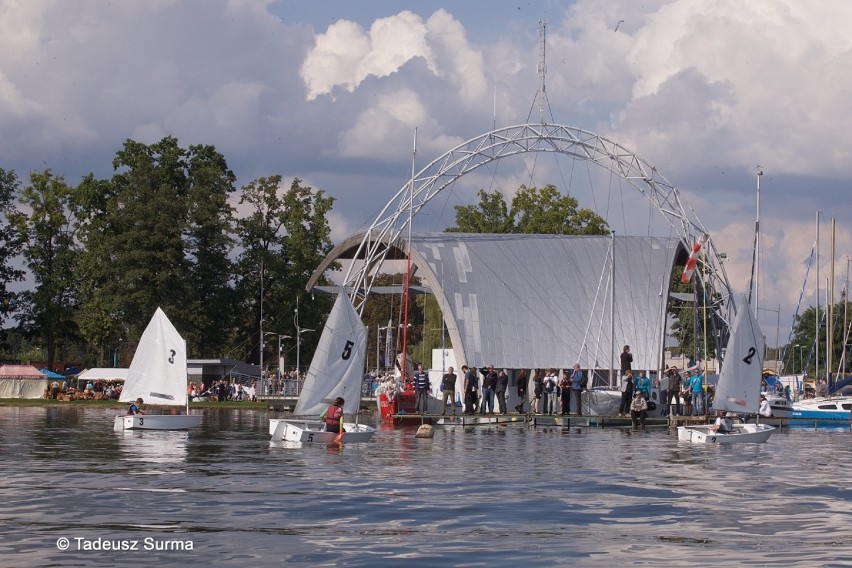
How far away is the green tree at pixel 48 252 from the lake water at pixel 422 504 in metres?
59.7

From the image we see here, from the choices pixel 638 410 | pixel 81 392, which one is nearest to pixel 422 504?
pixel 638 410

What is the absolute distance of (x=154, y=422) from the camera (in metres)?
42.9

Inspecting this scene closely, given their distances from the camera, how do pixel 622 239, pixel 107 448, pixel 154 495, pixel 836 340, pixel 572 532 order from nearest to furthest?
pixel 572 532 < pixel 154 495 < pixel 107 448 < pixel 622 239 < pixel 836 340

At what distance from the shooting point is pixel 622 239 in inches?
2968

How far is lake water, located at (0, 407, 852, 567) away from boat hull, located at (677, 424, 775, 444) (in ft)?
Result: 5.20

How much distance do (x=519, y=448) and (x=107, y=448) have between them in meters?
11.4

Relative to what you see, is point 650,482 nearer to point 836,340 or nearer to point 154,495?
point 154,495

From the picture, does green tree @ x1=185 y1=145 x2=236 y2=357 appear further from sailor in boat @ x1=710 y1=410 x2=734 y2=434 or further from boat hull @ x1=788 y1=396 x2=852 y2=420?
sailor in boat @ x1=710 y1=410 x2=734 y2=434

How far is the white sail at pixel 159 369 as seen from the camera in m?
44.6

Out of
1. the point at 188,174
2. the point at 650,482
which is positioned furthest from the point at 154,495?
the point at 188,174

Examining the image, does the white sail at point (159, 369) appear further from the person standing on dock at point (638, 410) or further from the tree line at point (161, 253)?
the tree line at point (161, 253)

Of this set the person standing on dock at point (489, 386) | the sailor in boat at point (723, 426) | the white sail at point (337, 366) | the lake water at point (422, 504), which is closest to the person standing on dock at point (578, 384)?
the person standing on dock at point (489, 386)

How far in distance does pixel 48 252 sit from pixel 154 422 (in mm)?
56544

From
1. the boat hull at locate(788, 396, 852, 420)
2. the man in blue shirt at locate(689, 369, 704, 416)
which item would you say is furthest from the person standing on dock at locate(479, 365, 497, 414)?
the boat hull at locate(788, 396, 852, 420)
